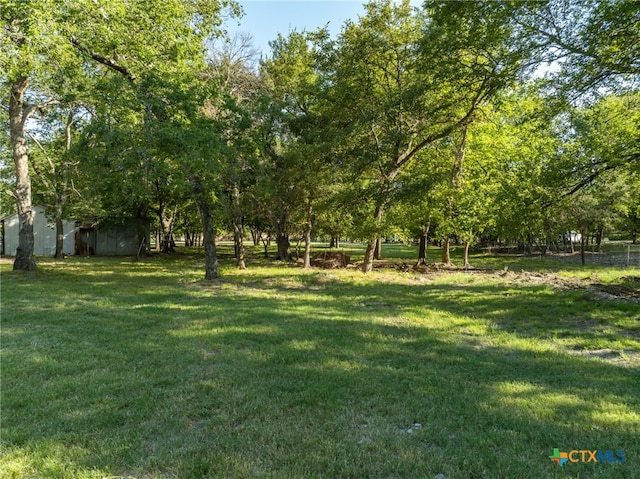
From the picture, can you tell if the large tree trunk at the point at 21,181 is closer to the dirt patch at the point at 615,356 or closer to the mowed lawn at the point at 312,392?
the mowed lawn at the point at 312,392

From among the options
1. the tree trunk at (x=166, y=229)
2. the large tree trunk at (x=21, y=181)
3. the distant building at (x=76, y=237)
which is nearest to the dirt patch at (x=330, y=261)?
the large tree trunk at (x=21, y=181)

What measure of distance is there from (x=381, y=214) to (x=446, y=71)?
685cm

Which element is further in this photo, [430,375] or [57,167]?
[57,167]

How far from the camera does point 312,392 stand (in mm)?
3809

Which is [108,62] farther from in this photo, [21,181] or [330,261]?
[330,261]

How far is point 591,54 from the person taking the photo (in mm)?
8039

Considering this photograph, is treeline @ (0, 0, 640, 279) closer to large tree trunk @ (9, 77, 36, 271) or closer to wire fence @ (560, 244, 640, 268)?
large tree trunk @ (9, 77, 36, 271)

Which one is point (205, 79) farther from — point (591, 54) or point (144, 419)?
point (144, 419)

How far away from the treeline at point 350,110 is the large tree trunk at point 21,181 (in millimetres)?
53

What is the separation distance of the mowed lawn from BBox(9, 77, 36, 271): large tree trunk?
22.2ft

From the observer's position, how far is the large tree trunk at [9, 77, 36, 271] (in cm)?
1355

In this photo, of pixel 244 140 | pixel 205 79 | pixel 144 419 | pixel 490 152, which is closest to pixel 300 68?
pixel 205 79

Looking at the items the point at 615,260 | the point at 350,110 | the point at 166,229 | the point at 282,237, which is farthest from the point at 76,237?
the point at 615,260

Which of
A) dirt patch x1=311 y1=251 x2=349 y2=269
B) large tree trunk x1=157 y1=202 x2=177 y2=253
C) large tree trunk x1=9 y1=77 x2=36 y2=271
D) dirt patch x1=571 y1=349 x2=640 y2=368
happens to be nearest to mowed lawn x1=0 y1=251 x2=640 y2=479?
dirt patch x1=571 y1=349 x2=640 y2=368
